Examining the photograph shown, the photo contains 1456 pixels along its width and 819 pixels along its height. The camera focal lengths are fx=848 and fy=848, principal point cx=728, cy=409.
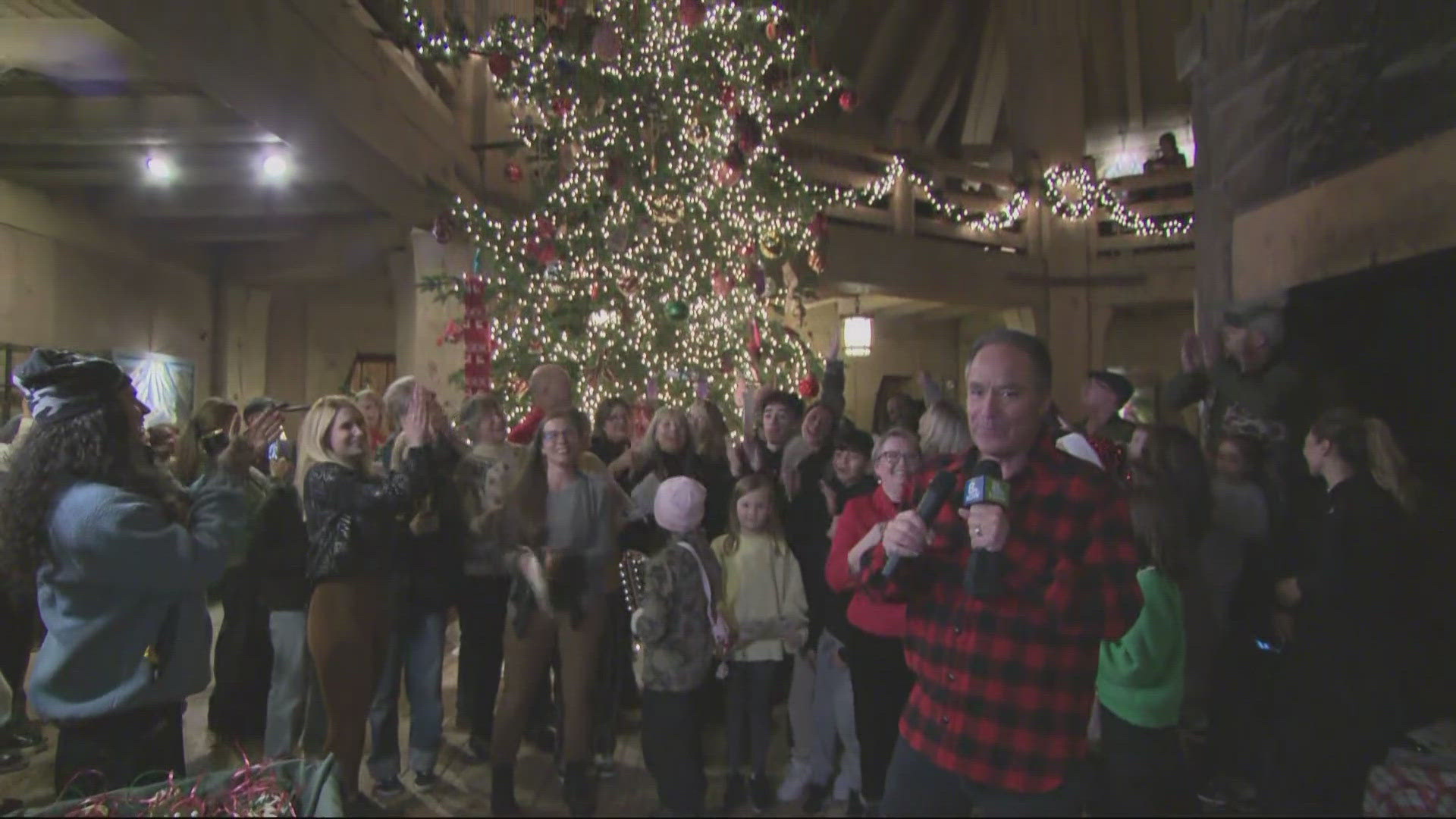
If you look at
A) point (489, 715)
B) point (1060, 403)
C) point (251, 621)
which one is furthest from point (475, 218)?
point (1060, 403)

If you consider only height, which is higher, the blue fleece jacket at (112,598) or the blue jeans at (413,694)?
the blue fleece jacket at (112,598)

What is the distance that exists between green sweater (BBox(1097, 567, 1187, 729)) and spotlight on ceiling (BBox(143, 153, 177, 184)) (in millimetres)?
7629

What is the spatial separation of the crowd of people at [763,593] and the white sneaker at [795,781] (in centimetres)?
2

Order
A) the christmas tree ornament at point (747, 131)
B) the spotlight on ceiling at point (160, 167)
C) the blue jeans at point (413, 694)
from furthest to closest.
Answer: the christmas tree ornament at point (747, 131) < the spotlight on ceiling at point (160, 167) < the blue jeans at point (413, 694)

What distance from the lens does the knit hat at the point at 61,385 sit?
2.56 meters

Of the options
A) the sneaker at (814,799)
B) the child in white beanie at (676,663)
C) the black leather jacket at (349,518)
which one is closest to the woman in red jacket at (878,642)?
the sneaker at (814,799)

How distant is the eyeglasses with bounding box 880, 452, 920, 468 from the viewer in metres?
3.38

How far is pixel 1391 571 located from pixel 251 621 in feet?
17.5

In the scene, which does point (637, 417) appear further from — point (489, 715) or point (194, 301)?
point (194, 301)

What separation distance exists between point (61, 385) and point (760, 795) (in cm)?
313

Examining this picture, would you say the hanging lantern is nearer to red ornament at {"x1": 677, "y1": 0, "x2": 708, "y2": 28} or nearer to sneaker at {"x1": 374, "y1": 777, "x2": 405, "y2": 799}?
red ornament at {"x1": 677, "y1": 0, "x2": 708, "y2": 28}

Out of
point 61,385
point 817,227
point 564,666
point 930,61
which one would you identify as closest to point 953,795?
point 564,666

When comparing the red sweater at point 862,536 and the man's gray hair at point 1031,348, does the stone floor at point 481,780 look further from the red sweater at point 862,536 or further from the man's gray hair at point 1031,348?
the man's gray hair at point 1031,348

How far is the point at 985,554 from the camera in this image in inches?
73.1
